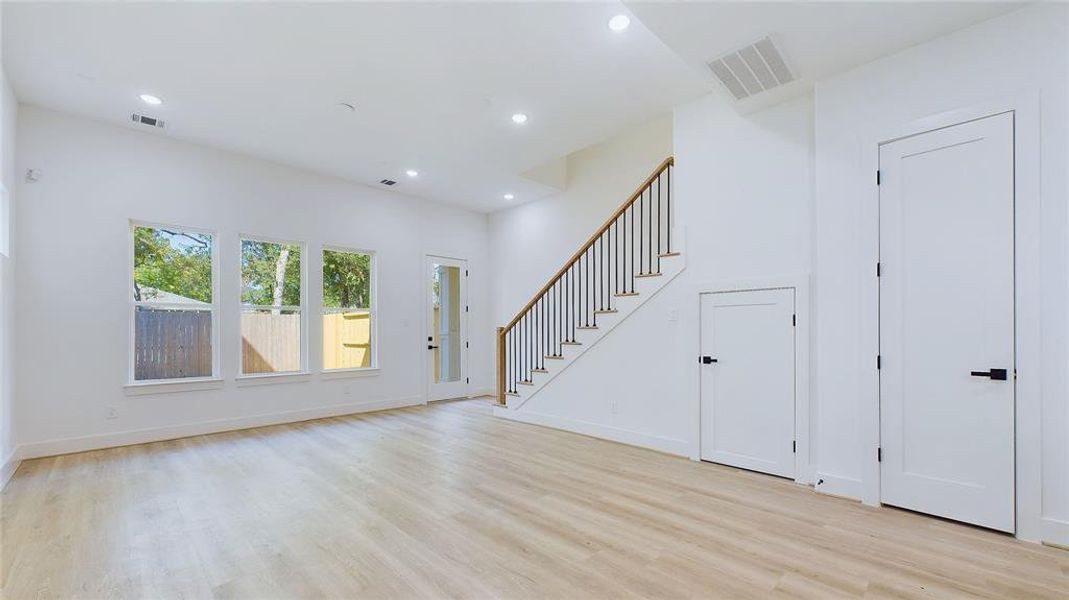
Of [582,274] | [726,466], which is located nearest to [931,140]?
[726,466]

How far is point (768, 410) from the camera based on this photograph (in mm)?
3902

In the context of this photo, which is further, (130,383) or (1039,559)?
(130,383)

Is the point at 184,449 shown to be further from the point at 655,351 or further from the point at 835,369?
the point at 835,369

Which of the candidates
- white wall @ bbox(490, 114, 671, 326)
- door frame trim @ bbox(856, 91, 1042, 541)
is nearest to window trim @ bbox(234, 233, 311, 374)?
white wall @ bbox(490, 114, 671, 326)

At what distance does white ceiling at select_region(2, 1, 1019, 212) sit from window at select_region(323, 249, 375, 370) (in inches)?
73.4

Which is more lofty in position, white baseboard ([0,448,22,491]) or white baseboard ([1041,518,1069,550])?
white baseboard ([1041,518,1069,550])

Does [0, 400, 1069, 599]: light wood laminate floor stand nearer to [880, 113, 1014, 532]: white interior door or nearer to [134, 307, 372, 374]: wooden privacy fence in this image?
[880, 113, 1014, 532]: white interior door

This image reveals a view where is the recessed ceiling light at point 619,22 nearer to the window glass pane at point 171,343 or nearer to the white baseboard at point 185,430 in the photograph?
the window glass pane at point 171,343

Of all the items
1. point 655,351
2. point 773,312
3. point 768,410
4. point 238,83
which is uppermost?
point 238,83

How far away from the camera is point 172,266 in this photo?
17.4 ft

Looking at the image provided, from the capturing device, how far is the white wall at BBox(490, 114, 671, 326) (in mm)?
6238

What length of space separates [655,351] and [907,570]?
2.60 meters

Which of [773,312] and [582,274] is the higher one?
[582,274]

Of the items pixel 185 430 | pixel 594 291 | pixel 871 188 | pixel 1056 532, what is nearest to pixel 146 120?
pixel 185 430
